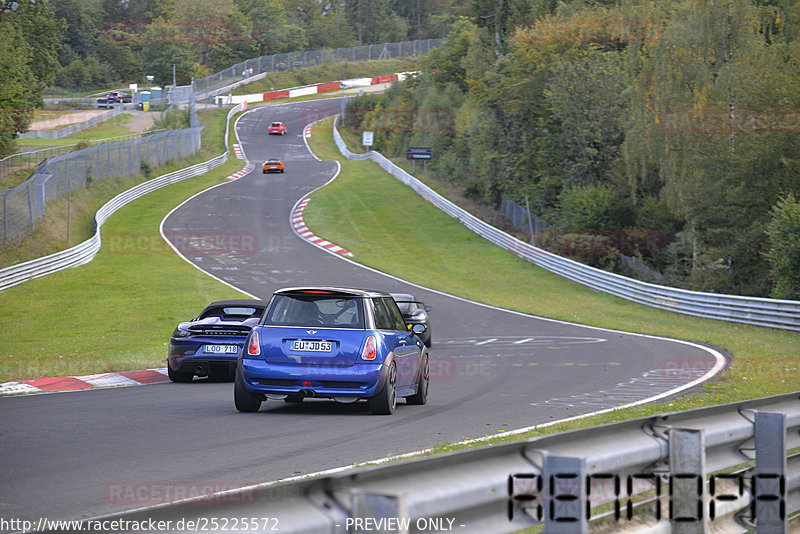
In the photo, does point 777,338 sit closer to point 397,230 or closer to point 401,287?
point 401,287

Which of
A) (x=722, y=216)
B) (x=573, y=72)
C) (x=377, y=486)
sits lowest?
(x=722, y=216)

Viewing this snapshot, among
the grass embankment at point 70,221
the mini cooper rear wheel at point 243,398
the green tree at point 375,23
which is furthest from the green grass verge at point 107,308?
the green tree at point 375,23

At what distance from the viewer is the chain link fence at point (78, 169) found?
108 feet

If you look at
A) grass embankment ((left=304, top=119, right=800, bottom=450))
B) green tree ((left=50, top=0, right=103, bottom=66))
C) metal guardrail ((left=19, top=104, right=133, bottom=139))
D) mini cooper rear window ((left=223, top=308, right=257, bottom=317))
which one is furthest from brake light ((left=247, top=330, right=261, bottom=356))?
green tree ((left=50, top=0, right=103, bottom=66))

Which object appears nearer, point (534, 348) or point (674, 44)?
point (534, 348)

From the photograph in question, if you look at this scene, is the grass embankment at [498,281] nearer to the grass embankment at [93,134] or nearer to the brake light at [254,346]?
the brake light at [254,346]

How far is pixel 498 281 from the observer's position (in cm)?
3781

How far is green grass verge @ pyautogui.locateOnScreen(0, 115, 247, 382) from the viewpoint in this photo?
1766 centimetres

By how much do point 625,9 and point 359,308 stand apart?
41.1 metres

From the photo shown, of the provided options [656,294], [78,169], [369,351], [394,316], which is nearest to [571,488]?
[369,351]

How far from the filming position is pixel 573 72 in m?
49.0

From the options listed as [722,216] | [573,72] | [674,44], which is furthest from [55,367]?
[573,72]

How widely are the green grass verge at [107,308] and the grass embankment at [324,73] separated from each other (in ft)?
229

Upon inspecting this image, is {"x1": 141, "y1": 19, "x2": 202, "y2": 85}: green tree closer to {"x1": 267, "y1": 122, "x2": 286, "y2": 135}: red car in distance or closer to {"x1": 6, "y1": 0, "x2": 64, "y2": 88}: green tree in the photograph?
{"x1": 267, "y1": 122, "x2": 286, "y2": 135}: red car in distance
